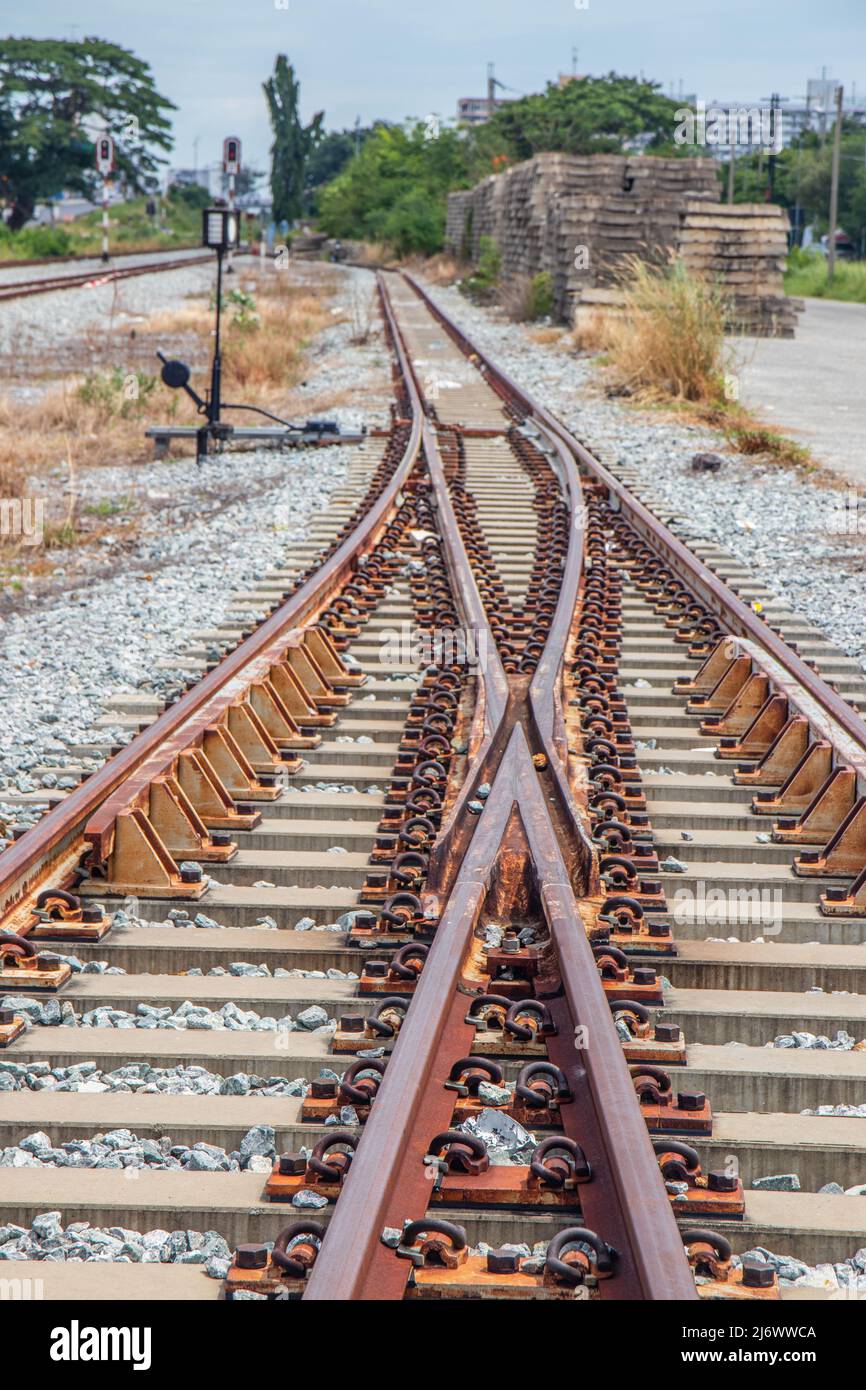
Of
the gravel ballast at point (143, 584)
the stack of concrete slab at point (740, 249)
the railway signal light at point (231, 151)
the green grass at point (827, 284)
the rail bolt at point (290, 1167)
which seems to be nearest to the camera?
the rail bolt at point (290, 1167)

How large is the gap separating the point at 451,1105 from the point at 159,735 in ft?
7.44

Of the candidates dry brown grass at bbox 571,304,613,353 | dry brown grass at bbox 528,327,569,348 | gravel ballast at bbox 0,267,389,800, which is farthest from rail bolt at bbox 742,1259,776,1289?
dry brown grass at bbox 528,327,569,348

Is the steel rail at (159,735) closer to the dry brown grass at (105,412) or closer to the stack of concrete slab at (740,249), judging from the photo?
the dry brown grass at (105,412)

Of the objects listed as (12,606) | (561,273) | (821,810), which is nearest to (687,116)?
(561,273)

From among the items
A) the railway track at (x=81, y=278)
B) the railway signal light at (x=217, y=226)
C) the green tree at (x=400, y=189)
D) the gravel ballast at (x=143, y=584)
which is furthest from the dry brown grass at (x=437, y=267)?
the railway signal light at (x=217, y=226)

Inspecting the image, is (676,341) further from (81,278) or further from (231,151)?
(81,278)

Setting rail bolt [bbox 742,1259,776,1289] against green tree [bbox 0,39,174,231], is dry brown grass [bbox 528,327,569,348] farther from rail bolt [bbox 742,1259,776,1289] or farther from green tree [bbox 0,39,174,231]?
green tree [bbox 0,39,174,231]

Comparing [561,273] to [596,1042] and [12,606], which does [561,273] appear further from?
[596,1042]

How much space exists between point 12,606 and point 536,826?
5.22 meters

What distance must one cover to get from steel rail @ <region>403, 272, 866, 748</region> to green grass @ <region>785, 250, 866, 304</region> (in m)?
33.4

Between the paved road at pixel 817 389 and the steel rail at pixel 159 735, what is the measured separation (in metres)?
5.84

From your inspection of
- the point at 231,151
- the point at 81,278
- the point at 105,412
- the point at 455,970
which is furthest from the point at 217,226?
the point at 81,278

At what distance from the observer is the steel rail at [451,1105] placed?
2.28m

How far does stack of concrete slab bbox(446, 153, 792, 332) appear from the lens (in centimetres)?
2544
